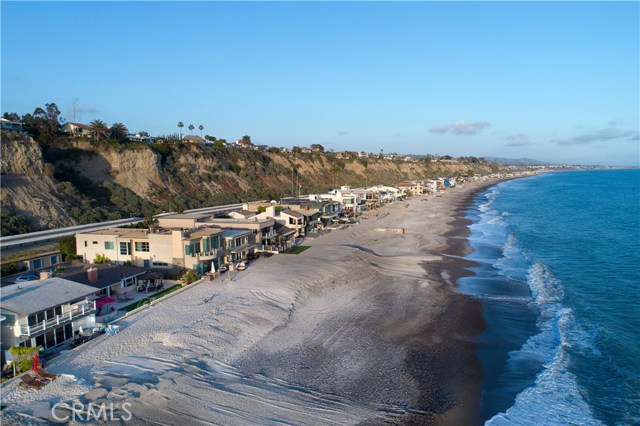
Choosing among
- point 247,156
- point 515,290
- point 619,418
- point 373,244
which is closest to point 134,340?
point 619,418

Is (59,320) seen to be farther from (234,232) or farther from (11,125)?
(11,125)

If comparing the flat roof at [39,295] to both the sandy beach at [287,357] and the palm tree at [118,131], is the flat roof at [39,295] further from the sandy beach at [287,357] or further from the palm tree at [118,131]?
the palm tree at [118,131]

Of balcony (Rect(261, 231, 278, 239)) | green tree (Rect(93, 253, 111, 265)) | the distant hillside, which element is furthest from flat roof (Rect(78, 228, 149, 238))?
the distant hillside

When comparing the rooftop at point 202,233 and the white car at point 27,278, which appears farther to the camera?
the rooftop at point 202,233

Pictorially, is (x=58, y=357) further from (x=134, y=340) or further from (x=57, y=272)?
(x=57, y=272)

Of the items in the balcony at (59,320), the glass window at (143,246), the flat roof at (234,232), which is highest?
the flat roof at (234,232)

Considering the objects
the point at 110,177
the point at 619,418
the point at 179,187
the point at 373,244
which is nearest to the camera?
the point at 619,418

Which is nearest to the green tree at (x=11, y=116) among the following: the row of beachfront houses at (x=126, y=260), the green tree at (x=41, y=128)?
the green tree at (x=41, y=128)

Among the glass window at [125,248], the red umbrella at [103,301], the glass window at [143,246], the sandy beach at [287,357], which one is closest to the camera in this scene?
the sandy beach at [287,357]
